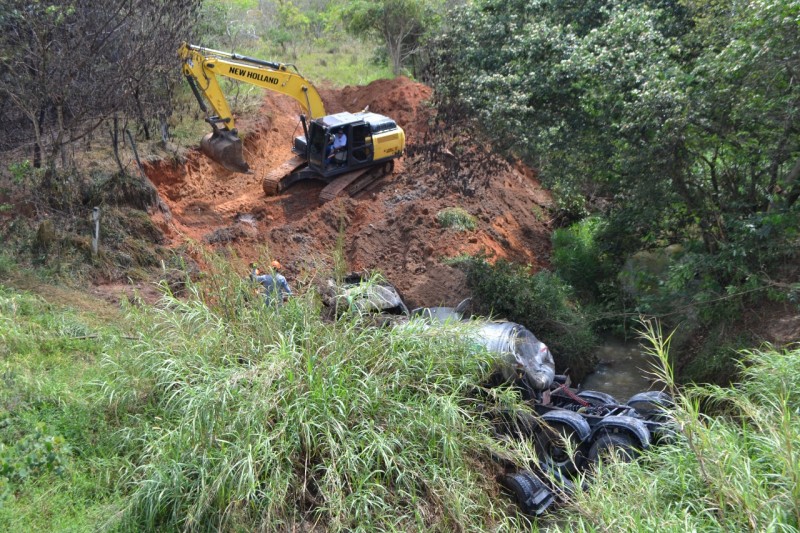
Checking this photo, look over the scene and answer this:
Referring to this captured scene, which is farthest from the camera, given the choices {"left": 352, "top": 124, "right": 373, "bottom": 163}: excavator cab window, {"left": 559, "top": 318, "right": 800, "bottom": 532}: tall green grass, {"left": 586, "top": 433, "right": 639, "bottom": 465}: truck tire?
{"left": 352, "top": 124, "right": 373, "bottom": 163}: excavator cab window

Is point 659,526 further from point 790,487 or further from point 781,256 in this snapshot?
point 781,256

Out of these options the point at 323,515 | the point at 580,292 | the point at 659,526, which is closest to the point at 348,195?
the point at 580,292

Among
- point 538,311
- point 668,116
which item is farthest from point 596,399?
point 668,116

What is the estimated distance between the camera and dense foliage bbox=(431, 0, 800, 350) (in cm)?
974

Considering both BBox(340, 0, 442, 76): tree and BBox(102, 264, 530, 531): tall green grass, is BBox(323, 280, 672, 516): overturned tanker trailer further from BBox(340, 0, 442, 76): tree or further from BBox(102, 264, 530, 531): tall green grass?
BBox(340, 0, 442, 76): tree

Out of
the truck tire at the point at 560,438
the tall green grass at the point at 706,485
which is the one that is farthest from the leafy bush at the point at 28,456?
the truck tire at the point at 560,438

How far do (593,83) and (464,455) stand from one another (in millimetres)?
6719

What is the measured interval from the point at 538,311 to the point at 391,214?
5.45m

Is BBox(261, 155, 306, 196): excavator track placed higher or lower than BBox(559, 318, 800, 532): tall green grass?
lower

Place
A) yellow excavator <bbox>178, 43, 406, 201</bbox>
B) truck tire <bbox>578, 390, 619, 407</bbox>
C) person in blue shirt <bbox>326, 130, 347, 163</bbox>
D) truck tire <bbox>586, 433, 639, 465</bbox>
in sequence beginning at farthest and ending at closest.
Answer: person in blue shirt <bbox>326, 130, 347, 163</bbox>, yellow excavator <bbox>178, 43, 406, 201</bbox>, truck tire <bbox>578, 390, 619, 407</bbox>, truck tire <bbox>586, 433, 639, 465</bbox>

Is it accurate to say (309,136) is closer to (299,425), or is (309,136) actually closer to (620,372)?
(620,372)

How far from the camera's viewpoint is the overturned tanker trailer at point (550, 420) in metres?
7.54

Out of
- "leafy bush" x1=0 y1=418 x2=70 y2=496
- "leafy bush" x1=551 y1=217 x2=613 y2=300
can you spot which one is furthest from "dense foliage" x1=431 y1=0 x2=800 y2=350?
"leafy bush" x1=0 y1=418 x2=70 y2=496

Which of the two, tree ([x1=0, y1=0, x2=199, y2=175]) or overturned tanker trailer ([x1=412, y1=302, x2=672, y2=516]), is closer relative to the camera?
overturned tanker trailer ([x1=412, y1=302, x2=672, y2=516])
